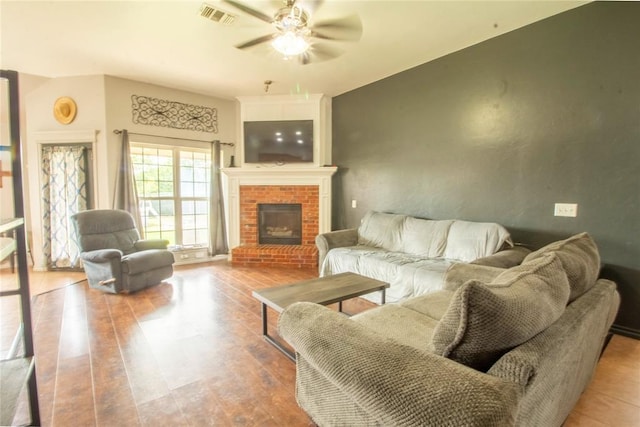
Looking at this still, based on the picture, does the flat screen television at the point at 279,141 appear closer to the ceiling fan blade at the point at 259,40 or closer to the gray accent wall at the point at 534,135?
the gray accent wall at the point at 534,135

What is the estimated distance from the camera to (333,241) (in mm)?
3730

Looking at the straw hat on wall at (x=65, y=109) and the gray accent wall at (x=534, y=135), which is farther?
the straw hat on wall at (x=65, y=109)

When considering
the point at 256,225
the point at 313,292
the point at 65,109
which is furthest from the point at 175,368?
the point at 65,109

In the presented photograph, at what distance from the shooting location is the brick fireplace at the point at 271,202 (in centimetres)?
466

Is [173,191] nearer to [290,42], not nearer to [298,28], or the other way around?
[290,42]

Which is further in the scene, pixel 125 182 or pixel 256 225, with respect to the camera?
pixel 256 225

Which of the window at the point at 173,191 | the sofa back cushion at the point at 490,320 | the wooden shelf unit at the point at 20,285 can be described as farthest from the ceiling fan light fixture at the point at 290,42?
the window at the point at 173,191

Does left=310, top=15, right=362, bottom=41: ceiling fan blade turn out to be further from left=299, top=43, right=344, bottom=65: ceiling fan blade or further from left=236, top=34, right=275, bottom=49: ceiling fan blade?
left=236, top=34, right=275, bottom=49: ceiling fan blade

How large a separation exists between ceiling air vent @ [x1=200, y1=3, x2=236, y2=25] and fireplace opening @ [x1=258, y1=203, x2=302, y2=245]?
9.10 feet

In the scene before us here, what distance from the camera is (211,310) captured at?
286cm

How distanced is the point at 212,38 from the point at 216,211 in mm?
2623

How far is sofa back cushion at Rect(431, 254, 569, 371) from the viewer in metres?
0.88

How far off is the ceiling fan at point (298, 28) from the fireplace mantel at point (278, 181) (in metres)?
2.35

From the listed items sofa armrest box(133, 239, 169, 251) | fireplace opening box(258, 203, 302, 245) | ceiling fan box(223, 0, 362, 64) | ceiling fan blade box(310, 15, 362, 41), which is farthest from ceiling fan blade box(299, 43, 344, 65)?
sofa armrest box(133, 239, 169, 251)
